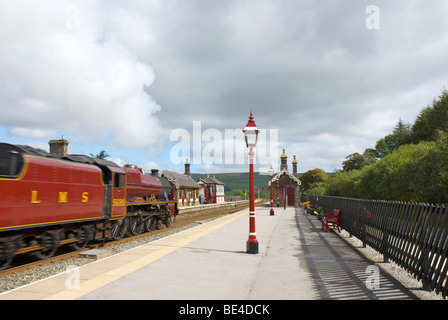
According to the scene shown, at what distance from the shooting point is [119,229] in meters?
13.3

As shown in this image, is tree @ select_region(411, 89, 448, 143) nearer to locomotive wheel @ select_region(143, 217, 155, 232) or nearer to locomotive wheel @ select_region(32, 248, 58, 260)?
locomotive wheel @ select_region(143, 217, 155, 232)

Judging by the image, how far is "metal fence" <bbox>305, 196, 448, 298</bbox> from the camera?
505cm

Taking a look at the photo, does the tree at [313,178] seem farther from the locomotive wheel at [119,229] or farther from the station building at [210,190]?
the locomotive wheel at [119,229]

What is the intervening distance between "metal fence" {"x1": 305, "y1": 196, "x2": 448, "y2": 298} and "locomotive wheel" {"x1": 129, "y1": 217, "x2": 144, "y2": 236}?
9577mm

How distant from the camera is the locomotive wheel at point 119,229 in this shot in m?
12.7

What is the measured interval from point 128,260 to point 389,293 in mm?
5828

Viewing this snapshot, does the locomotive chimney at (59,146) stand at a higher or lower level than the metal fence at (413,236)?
higher

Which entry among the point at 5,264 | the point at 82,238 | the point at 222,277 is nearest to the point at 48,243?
the point at 5,264

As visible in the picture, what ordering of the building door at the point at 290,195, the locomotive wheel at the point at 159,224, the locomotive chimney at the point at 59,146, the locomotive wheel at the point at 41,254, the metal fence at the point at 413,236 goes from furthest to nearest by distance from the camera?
the building door at the point at 290,195, the locomotive chimney at the point at 59,146, the locomotive wheel at the point at 159,224, the locomotive wheel at the point at 41,254, the metal fence at the point at 413,236

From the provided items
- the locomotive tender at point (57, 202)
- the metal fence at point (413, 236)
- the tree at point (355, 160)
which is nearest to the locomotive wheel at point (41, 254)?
the locomotive tender at point (57, 202)

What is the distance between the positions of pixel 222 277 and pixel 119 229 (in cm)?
834

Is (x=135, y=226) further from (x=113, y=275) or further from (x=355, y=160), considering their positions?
(x=355, y=160)

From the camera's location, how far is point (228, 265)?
7.40m
